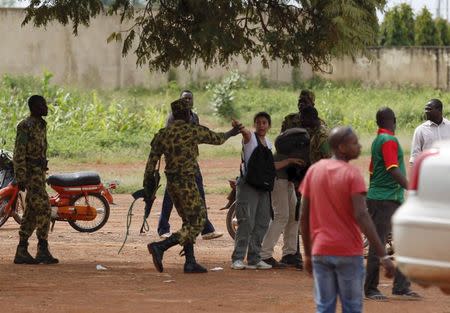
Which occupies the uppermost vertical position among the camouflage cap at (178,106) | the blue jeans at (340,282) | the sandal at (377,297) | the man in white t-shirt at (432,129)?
the camouflage cap at (178,106)

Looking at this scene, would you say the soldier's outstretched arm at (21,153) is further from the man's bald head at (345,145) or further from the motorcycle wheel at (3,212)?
the man's bald head at (345,145)

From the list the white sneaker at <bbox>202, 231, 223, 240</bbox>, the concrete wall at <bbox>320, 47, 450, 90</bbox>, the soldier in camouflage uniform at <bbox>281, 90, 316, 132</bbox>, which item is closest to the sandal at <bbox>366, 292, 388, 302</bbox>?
the soldier in camouflage uniform at <bbox>281, 90, 316, 132</bbox>

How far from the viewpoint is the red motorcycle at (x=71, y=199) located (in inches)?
675

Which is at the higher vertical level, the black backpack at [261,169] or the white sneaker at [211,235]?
the black backpack at [261,169]

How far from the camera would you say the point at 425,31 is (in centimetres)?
5469

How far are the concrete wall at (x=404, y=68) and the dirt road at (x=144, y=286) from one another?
31540 mm

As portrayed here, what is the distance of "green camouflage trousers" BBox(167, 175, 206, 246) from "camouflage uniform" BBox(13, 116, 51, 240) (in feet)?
5.06

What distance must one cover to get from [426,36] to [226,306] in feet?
146

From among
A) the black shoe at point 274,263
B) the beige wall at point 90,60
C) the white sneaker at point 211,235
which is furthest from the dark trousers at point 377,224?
the beige wall at point 90,60

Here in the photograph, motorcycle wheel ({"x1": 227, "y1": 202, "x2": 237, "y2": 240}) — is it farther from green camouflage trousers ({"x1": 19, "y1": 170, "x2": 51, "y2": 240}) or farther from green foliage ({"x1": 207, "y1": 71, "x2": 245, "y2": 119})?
green foliage ({"x1": 207, "y1": 71, "x2": 245, "y2": 119})

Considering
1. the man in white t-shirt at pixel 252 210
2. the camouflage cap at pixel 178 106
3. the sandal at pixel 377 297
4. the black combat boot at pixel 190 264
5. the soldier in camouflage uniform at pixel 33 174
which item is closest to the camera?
the sandal at pixel 377 297

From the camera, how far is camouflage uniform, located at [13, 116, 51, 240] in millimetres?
13750

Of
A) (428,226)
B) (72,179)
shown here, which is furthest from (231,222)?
(428,226)

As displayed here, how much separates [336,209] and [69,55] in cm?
3650
